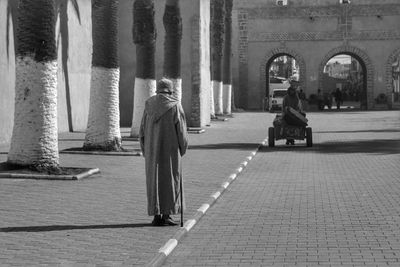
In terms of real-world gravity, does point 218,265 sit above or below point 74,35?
below

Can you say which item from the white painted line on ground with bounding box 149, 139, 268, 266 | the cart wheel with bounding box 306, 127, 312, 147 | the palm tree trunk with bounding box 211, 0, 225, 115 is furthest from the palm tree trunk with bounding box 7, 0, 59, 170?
the palm tree trunk with bounding box 211, 0, 225, 115

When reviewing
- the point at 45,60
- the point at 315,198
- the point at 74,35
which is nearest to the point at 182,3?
the point at 74,35

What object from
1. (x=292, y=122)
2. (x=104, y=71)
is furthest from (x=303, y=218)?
(x=292, y=122)

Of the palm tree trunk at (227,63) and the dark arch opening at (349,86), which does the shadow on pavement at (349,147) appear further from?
the dark arch opening at (349,86)

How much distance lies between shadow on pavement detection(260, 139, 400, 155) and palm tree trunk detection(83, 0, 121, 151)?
5137 mm

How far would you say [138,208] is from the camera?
34.3 ft

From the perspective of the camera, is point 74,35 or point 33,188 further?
point 74,35

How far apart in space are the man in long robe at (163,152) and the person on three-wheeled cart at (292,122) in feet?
40.9

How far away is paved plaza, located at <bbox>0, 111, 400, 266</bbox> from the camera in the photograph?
749 cm

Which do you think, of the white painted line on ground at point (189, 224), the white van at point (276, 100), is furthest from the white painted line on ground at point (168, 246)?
the white van at point (276, 100)

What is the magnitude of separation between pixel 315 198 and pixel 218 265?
4.78m

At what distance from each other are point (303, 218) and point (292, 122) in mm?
11884

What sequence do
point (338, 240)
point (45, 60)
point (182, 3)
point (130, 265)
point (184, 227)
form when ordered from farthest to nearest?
1. point (182, 3)
2. point (45, 60)
3. point (184, 227)
4. point (338, 240)
5. point (130, 265)

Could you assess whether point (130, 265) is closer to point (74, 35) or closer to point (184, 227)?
point (184, 227)
